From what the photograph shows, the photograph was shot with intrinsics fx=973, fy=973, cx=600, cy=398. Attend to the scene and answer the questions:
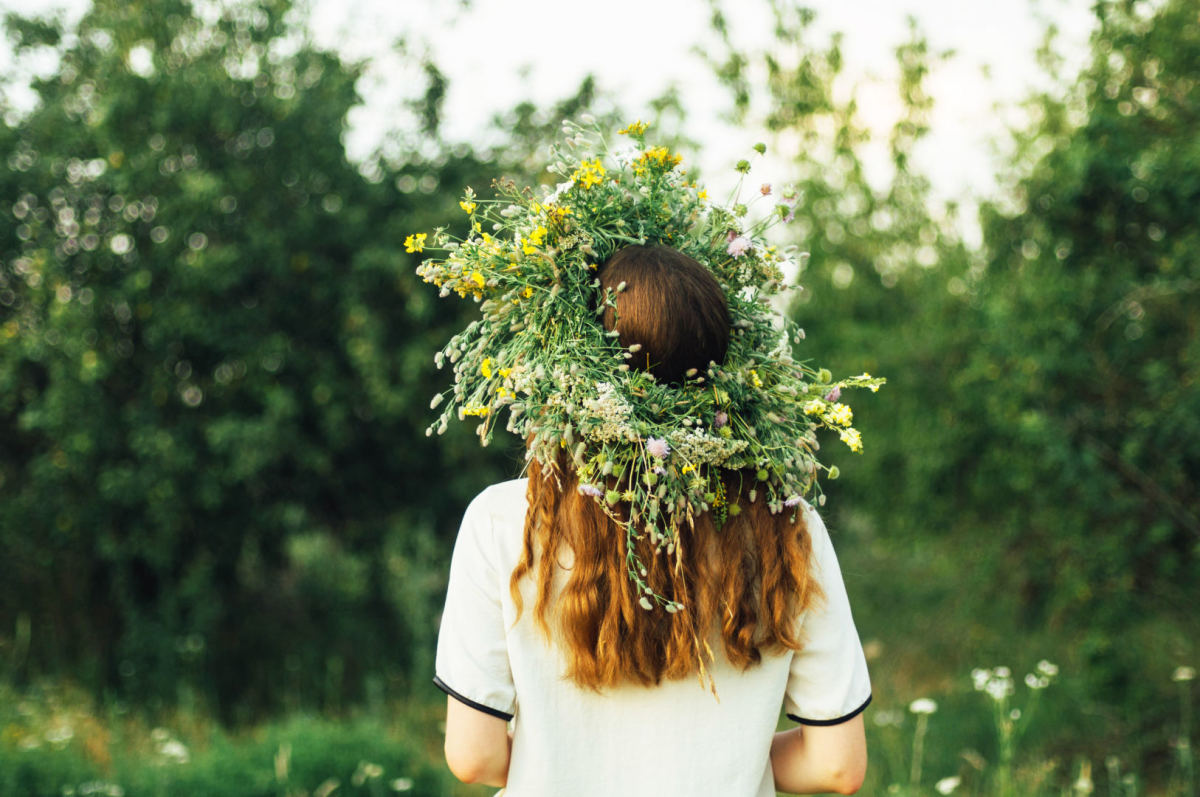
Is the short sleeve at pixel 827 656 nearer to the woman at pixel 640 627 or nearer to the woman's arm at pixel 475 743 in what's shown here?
the woman at pixel 640 627

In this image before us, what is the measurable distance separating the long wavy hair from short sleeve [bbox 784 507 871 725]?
4cm

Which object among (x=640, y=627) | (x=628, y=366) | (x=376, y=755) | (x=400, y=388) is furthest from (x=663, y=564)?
(x=400, y=388)

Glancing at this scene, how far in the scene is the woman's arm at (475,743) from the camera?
5.43ft

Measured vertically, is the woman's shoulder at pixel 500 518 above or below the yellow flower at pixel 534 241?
below

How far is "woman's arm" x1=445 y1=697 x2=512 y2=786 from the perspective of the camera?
1654 mm

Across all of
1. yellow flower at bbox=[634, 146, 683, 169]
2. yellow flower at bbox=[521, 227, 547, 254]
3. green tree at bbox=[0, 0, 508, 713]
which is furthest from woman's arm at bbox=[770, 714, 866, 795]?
green tree at bbox=[0, 0, 508, 713]

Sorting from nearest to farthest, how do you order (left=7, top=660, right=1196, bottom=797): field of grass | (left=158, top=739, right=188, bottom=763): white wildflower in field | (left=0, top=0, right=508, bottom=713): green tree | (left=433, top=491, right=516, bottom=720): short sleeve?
(left=433, top=491, right=516, bottom=720): short sleeve
(left=158, top=739, right=188, bottom=763): white wildflower in field
(left=7, top=660, right=1196, bottom=797): field of grass
(left=0, top=0, right=508, bottom=713): green tree

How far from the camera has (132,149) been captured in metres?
7.13

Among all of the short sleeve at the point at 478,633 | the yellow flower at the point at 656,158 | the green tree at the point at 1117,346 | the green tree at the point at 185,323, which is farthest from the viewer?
the green tree at the point at 185,323

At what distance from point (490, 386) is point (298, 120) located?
253 inches

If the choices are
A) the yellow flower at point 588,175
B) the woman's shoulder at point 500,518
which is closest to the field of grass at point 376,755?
the woman's shoulder at point 500,518

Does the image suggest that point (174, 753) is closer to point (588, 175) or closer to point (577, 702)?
point (577, 702)

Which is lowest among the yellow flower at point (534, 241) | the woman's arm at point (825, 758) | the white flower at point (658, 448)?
the woman's arm at point (825, 758)

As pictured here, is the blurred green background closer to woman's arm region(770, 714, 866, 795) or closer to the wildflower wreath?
woman's arm region(770, 714, 866, 795)
